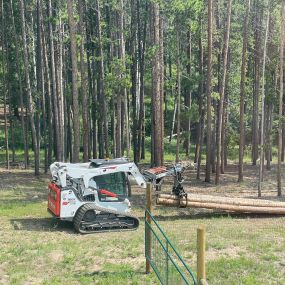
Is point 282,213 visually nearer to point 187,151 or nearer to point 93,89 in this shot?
point 93,89

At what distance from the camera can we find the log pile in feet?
56.8

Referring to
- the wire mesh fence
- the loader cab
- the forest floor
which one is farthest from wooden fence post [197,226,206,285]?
the loader cab

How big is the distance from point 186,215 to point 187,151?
78.0 ft

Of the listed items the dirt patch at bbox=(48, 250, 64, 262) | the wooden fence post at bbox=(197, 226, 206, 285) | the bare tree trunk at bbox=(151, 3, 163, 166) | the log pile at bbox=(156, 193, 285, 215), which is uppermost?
the bare tree trunk at bbox=(151, 3, 163, 166)

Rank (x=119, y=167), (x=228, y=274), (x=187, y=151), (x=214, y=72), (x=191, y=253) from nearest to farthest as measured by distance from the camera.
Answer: (x=228, y=274)
(x=191, y=253)
(x=119, y=167)
(x=214, y=72)
(x=187, y=151)

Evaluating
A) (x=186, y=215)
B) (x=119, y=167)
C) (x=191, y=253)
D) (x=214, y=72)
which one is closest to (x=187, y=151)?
(x=214, y=72)

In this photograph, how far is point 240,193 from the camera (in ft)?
79.6

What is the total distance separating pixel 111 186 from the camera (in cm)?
1633

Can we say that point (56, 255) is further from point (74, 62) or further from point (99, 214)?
point (74, 62)

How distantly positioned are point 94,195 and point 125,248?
3053 millimetres

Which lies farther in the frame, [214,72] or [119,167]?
[214,72]

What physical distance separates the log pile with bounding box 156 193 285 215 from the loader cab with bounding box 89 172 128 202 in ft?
4.98

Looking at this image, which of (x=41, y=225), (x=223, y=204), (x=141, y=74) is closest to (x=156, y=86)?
(x=141, y=74)

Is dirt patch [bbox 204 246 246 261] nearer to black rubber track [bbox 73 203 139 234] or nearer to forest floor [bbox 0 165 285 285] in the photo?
forest floor [bbox 0 165 285 285]
